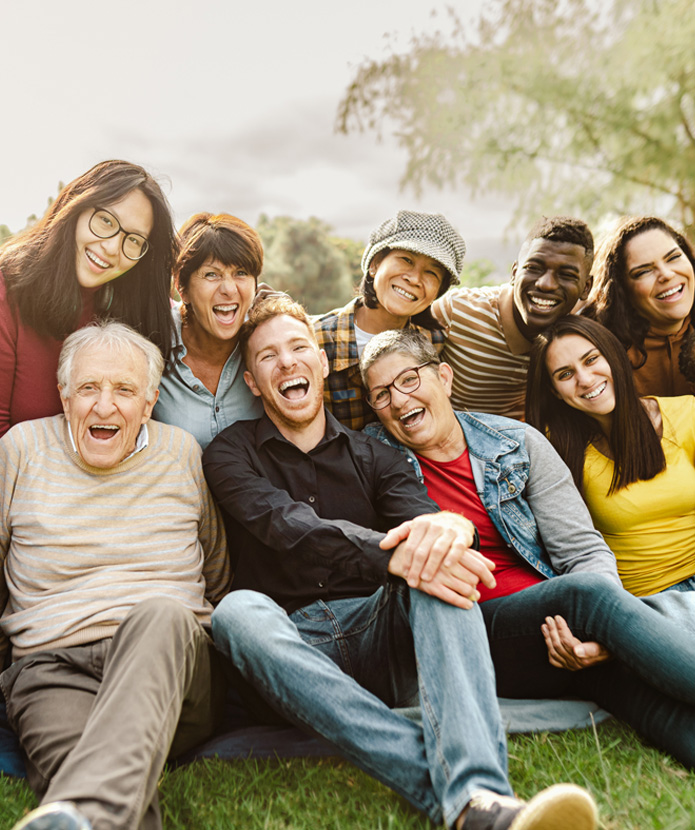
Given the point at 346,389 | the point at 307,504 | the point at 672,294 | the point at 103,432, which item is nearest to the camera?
the point at 103,432

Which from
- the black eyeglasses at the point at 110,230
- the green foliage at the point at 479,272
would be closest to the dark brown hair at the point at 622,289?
the black eyeglasses at the point at 110,230

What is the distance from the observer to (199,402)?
359 centimetres

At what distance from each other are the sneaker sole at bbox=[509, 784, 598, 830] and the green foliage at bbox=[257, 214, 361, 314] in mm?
15157

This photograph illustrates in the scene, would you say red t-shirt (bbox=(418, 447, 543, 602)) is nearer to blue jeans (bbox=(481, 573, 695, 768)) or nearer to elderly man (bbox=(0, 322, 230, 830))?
blue jeans (bbox=(481, 573, 695, 768))

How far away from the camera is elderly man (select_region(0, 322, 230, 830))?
2.23 m

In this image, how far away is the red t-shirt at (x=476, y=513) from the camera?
3.22 meters

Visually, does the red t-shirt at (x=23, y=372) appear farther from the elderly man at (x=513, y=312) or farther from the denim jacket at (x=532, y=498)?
the elderly man at (x=513, y=312)

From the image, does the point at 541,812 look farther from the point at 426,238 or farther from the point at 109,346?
the point at 426,238

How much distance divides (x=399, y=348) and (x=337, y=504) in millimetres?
845

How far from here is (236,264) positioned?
11.9 ft

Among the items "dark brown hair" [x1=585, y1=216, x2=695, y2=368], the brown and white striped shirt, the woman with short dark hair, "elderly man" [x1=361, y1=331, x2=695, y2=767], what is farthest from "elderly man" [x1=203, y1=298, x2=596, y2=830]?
"dark brown hair" [x1=585, y1=216, x2=695, y2=368]

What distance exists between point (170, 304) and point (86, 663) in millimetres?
1873

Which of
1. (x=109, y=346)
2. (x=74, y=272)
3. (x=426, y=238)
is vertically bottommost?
(x=109, y=346)

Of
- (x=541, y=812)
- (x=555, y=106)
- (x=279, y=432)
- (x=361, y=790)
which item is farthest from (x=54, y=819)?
(x=555, y=106)
